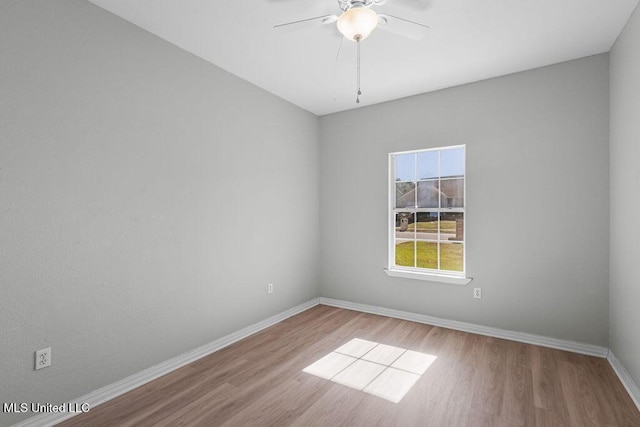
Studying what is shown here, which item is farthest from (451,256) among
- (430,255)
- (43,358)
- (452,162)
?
(43,358)

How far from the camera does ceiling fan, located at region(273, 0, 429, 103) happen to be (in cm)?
177

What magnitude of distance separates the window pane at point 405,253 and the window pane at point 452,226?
396 millimetres

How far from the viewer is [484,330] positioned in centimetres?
331

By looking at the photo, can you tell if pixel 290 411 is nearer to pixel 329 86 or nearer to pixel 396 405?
pixel 396 405

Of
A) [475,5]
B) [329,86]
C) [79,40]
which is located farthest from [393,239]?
[79,40]

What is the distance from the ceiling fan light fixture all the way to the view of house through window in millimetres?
2181

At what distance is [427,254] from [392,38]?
2408mm

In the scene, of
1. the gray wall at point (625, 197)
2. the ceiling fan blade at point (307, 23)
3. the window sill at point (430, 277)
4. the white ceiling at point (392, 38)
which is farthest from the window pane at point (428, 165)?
the ceiling fan blade at point (307, 23)

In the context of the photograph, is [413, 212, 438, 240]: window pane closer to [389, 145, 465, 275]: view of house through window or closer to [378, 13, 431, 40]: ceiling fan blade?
[389, 145, 465, 275]: view of house through window

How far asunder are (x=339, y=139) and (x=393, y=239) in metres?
1.59

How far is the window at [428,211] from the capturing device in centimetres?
357

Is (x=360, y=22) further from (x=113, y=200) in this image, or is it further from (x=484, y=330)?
(x=484, y=330)

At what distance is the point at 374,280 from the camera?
4.06 meters

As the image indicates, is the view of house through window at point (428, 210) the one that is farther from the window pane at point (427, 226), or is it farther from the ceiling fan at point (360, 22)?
the ceiling fan at point (360, 22)
